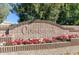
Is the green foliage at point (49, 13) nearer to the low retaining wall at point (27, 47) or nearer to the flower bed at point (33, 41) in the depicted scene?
the flower bed at point (33, 41)

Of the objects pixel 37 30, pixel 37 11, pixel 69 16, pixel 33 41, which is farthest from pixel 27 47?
pixel 69 16

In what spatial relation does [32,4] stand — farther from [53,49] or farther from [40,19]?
[53,49]

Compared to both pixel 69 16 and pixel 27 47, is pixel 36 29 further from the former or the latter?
pixel 69 16

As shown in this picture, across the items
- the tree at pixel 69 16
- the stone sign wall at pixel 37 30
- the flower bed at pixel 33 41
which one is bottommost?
the flower bed at pixel 33 41

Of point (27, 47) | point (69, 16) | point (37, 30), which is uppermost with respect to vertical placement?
point (69, 16)

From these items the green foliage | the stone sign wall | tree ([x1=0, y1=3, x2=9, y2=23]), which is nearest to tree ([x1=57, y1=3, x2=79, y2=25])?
the green foliage

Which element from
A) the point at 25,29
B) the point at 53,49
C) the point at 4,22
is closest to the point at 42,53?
the point at 53,49

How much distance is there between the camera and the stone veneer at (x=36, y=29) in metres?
3.85

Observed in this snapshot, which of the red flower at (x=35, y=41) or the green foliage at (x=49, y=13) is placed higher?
the green foliage at (x=49, y=13)

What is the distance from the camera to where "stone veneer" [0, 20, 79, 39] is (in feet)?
12.6

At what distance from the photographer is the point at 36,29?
3.87 m

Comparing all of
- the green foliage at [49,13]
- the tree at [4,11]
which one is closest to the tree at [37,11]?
the green foliage at [49,13]

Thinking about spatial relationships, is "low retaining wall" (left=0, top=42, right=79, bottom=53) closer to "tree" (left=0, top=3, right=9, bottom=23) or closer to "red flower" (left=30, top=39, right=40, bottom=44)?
"red flower" (left=30, top=39, right=40, bottom=44)

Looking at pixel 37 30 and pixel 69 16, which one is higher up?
pixel 69 16
